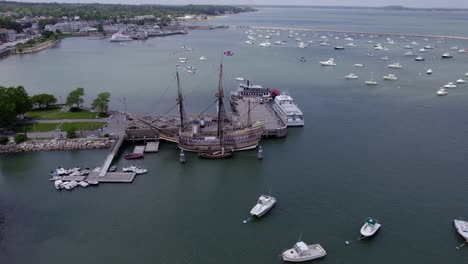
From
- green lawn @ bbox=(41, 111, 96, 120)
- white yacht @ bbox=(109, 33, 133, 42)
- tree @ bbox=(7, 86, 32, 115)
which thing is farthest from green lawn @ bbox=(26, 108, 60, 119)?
white yacht @ bbox=(109, 33, 133, 42)

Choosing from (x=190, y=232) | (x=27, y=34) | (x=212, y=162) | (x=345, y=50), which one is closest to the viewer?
(x=190, y=232)

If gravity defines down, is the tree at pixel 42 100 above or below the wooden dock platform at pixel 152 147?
above

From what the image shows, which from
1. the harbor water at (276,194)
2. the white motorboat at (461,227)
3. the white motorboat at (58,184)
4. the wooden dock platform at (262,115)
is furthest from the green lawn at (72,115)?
the white motorboat at (461,227)

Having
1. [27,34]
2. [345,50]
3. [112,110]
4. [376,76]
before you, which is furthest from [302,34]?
[112,110]

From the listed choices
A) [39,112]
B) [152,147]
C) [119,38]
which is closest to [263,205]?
[152,147]

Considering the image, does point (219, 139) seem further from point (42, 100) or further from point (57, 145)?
point (42, 100)

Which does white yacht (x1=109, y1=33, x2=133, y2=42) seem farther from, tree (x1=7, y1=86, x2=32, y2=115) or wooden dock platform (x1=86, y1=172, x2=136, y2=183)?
wooden dock platform (x1=86, y1=172, x2=136, y2=183)

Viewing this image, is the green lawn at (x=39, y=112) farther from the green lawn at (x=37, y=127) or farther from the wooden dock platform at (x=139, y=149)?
the wooden dock platform at (x=139, y=149)

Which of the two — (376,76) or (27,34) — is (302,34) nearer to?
(376,76)
